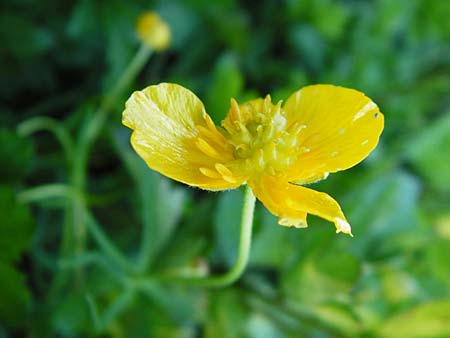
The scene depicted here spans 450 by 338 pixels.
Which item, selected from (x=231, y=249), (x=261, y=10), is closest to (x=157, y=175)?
(x=231, y=249)

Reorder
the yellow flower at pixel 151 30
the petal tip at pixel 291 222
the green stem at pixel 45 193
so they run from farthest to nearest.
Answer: the yellow flower at pixel 151 30, the green stem at pixel 45 193, the petal tip at pixel 291 222

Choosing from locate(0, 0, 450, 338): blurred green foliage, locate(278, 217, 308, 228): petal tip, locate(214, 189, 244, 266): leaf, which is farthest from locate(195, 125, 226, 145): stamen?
locate(214, 189, 244, 266): leaf

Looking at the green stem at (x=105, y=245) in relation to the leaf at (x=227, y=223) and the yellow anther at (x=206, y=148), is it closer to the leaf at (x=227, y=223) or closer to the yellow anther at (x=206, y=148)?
the leaf at (x=227, y=223)

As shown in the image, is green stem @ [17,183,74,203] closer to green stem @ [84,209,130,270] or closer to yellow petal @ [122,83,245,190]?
green stem @ [84,209,130,270]

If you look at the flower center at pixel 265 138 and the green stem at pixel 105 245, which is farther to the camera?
the green stem at pixel 105 245

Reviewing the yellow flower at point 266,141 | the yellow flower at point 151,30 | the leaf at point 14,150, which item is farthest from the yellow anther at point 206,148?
the yellow flower at point 151,30

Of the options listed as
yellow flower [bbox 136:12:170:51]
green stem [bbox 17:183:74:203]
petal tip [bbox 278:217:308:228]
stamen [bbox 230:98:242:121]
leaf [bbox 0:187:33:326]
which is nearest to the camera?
petal tip [bbox 278:217:308:228]
